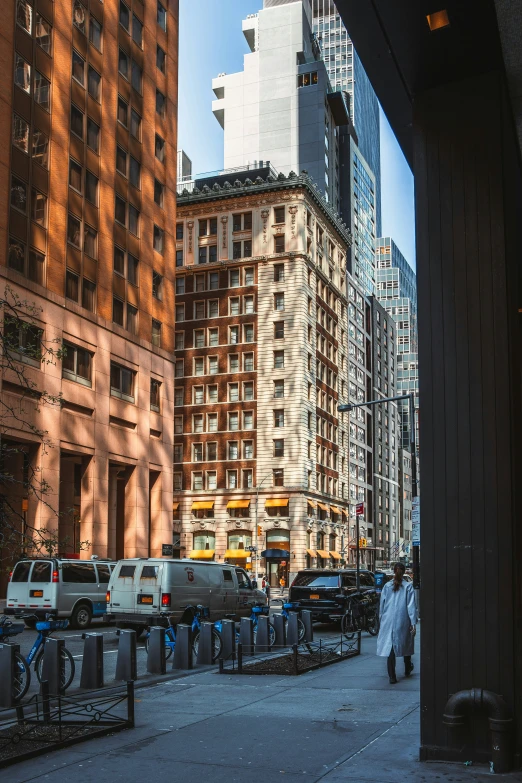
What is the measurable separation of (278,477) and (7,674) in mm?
66991

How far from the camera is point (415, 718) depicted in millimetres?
10750

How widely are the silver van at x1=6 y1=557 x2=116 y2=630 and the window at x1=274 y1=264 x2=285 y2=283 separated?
184ft

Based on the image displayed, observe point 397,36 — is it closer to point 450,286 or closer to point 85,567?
point 450,286

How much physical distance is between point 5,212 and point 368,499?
76.8m

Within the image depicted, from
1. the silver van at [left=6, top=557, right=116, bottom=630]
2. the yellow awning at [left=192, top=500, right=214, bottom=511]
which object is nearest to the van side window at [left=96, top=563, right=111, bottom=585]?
the silver van at [left=6, top=557, right=116, bottom=630]

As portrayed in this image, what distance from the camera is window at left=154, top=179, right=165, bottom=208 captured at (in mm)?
57469

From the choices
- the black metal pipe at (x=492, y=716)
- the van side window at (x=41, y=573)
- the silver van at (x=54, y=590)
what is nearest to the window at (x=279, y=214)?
the silver van at (x=54, y=590)

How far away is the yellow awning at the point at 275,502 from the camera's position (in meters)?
77.3

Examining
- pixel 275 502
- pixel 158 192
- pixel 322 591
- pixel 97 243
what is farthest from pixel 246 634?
pixel 275 502

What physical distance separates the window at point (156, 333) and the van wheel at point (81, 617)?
2820 centimetres

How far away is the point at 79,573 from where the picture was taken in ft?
93.0

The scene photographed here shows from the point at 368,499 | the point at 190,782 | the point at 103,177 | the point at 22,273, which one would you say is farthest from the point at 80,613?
the point at 368,499

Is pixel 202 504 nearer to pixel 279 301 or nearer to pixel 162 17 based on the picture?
pixel 279 301

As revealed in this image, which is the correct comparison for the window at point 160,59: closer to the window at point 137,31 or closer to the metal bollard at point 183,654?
the window at point 137,31
